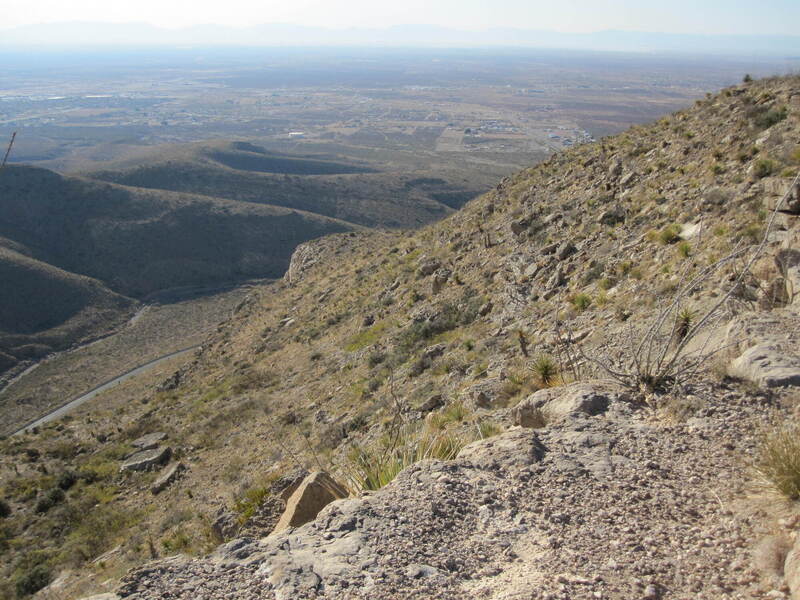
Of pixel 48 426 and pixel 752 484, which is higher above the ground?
pixel 752 484

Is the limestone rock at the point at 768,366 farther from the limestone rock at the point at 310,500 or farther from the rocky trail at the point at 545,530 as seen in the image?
the limestone rock at the point at 310,500

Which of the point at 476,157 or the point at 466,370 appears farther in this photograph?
the point at 476,157

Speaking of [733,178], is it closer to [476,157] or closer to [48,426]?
[48,426]

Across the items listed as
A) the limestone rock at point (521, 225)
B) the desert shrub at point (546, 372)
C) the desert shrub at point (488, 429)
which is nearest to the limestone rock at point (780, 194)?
the desert shrub at point (546, 372)

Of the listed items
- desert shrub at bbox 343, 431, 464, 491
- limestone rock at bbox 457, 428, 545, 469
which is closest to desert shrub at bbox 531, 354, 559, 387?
desert shrub at bbox 343, 431, 464, 491

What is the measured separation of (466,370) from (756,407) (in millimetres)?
6068

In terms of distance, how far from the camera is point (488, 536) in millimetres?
3926

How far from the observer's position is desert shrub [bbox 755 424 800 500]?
355 centimetres

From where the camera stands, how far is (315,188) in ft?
245

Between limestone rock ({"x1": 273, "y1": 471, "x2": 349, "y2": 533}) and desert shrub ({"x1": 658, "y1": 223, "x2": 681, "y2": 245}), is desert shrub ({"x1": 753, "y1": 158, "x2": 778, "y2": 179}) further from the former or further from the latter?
limestone rock ({"x1": 273, "y1": 471, "x2": 349, "y2": 533})

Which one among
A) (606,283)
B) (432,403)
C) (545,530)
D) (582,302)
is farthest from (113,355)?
(545,530)

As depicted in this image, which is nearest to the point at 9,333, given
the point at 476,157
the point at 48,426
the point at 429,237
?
the point at 48,426

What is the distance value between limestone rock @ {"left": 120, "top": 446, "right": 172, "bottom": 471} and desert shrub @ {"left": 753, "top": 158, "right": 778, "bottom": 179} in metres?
15.3

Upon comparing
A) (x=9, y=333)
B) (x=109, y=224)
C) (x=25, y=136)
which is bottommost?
(x=9, y=333)
